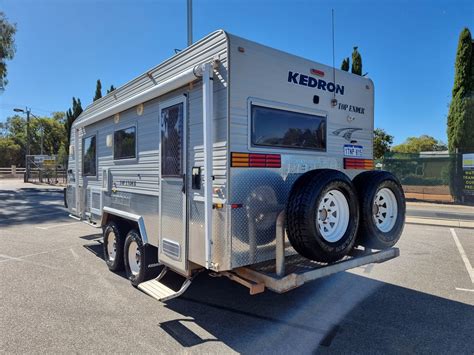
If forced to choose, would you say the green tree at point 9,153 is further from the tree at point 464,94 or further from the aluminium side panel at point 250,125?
the aluminium side panel at point 250,125

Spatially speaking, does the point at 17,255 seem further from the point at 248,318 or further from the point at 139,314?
the point at 248,318

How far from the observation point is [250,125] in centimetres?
372

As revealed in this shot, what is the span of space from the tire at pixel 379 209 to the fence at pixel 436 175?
13.7 meters

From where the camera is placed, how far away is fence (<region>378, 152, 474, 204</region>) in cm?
1580

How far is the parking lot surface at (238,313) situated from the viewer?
11.6 ft

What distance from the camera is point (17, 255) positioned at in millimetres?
7000

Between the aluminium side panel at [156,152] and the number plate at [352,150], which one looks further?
the number plate at [352,150]

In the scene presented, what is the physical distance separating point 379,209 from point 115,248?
3.91 m

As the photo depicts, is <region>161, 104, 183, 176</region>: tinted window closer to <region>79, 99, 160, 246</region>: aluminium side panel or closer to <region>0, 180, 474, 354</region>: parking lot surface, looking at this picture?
<region>79, 99, 160, 246</region>: aluminium side panel

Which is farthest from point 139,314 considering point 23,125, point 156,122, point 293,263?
point 23,125

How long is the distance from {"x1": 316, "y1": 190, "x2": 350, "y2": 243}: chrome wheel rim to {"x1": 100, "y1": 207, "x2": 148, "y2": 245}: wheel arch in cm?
232

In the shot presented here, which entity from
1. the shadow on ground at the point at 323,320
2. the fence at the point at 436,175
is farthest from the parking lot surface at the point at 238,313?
the fence at the point at 436,175

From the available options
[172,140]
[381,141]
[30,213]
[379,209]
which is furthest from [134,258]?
[381,141]

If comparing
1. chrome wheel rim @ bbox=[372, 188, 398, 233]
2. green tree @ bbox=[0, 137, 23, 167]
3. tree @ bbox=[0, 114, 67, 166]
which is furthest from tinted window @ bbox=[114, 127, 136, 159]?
green tree @ bbox=[0, 137, 23, 167]
